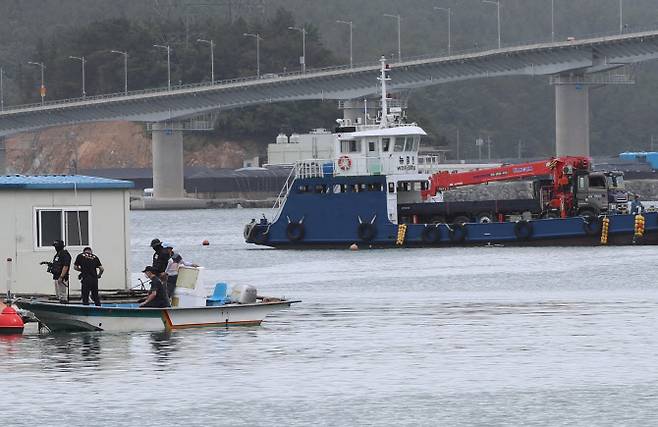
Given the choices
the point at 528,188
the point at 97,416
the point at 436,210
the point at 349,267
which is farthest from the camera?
the point at 528,188

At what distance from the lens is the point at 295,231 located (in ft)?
257

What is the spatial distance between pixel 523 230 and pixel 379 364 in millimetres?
37620

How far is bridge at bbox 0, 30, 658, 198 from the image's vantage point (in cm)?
14862

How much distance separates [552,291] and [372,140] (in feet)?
70.1

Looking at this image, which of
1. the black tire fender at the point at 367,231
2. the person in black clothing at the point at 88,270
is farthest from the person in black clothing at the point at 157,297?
the black tire fender at the point at 367,231

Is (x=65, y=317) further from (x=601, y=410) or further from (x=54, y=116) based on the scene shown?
(x=54, y=116)

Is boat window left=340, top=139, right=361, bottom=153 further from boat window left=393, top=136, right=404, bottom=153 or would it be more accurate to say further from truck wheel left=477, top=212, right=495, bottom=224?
truck wheel left=477, top=212, right=495, bottom=224

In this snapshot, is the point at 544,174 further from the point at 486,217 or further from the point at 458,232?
the point at 458,232

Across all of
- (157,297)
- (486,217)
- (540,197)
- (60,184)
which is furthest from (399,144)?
(157,297)

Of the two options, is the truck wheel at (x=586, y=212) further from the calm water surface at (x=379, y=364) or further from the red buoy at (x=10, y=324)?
the red buoy at (x=10, y=324)

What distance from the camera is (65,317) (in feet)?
129

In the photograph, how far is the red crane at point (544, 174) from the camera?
238 ft

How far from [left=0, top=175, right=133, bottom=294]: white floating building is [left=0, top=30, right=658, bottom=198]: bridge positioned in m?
105

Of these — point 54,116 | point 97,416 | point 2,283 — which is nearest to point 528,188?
point 54,116
